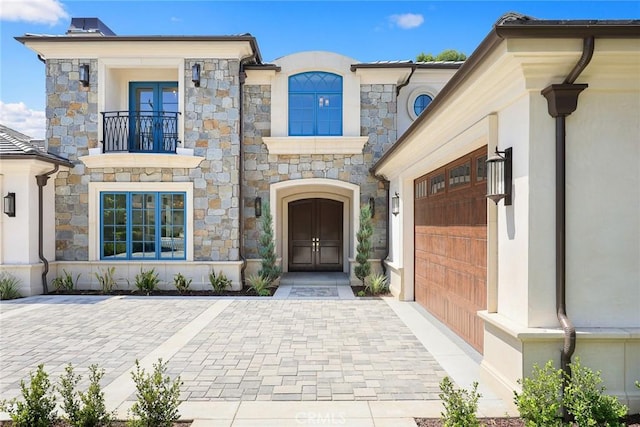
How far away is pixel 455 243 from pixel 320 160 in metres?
5.63

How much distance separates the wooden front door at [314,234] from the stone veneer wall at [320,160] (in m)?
2.84

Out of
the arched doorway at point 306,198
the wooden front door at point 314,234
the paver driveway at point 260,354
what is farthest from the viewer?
the wooden front door at point 314,234

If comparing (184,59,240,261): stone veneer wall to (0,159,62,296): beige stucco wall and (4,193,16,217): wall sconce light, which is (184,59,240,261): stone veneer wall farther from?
(4,193,16,217): wall sconce light

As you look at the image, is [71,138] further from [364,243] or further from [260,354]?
[260,354]

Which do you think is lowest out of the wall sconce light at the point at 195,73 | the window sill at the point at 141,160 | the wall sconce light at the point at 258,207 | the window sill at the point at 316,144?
the wall sconce light at the point at 258,207

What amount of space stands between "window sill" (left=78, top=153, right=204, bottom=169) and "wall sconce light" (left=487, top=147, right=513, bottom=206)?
7908 millimetres

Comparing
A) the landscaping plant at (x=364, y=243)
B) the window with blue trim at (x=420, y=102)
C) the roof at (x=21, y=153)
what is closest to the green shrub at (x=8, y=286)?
the roof at (x=21, y=153)

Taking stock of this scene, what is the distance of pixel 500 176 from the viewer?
3922mm

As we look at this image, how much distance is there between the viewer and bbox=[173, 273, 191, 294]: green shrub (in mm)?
9906

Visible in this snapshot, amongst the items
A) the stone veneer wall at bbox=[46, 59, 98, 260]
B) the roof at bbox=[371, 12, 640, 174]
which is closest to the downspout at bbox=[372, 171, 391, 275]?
the roof at bbox=[371, 12, 640, 174]

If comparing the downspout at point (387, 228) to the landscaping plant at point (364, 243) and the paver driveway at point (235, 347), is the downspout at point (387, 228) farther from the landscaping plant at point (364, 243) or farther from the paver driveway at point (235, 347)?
the paver driveway at point (235, 347)

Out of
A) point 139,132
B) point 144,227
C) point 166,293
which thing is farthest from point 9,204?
point 166,293

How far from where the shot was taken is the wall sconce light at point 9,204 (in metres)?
9.23

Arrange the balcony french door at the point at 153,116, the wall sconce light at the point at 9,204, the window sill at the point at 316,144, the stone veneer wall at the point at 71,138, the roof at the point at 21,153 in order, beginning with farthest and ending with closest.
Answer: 1. the window sill at the point at 316,144
2. the balcony french door at the point at 153,116
3. the stone veneer wall at the point at 71,138
4. the wall sconce light at the point at 9,204
5. the roof at the point at 21,153
